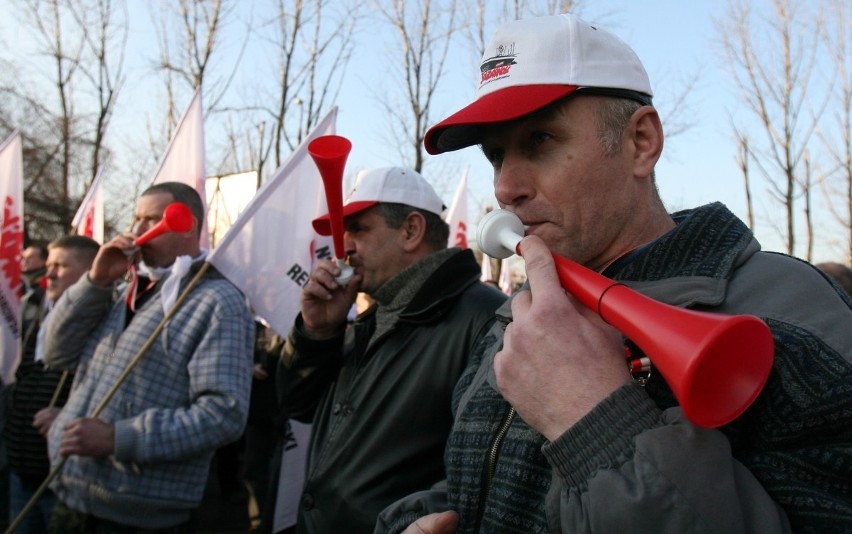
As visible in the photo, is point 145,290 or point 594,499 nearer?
point 594,499

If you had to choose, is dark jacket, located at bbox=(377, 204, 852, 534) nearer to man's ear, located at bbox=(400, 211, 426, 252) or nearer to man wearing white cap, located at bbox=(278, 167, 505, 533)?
man wearing white cap, located at bbox=(278, 167, 505, 533)

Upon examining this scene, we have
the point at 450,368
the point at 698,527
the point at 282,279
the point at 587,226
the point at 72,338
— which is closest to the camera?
the point at 698,527

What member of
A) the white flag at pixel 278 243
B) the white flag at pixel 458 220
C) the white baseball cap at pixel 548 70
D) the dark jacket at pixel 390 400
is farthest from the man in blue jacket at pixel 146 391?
the white flag at pixel 458 220

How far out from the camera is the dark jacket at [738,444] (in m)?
1.00

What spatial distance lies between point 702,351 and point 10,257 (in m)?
5.41

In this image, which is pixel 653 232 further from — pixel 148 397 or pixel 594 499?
pixel 148 397

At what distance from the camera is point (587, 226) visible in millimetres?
1473

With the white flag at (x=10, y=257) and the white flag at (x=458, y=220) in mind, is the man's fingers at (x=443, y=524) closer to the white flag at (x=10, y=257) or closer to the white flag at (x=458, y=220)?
the white flag at (x=10, y=257)

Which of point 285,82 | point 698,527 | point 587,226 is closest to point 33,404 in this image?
point 587,226

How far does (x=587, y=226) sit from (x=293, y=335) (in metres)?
1.89

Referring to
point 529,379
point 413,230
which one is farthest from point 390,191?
point 529,379

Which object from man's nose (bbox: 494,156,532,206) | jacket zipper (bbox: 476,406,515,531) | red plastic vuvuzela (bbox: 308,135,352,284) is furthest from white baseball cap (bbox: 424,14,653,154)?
red plastic vuvuzela (bbox: 308,135,352,284)

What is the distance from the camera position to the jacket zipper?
1.44 m

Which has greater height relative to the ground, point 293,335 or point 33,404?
point 293,335
